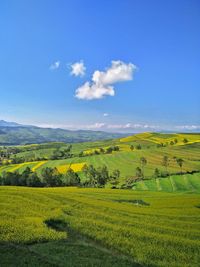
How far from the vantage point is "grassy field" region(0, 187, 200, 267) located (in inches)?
1148

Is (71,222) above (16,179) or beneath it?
above

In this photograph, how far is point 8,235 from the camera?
109 feet

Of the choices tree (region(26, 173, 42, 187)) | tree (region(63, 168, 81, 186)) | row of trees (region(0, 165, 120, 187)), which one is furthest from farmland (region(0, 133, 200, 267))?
tree (region(63, 168, 81, 186))

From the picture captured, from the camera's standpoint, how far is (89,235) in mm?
37000

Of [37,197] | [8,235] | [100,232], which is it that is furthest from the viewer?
[37,197]

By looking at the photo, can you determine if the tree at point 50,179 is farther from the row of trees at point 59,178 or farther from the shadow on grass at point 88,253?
the shadow on grass at point 88,253

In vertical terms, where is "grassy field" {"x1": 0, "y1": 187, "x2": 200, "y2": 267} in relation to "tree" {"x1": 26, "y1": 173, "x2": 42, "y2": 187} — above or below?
above

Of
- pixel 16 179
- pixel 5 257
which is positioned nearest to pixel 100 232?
pixel 5 257

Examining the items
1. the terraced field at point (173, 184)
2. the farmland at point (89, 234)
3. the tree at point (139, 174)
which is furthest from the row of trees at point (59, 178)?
the farmland at point (89, 234)

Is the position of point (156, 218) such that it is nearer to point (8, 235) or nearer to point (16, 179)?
point (8, 235)

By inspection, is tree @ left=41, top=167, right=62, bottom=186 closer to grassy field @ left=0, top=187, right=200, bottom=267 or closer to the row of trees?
the row of trees

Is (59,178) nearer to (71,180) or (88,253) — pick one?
(71,180)

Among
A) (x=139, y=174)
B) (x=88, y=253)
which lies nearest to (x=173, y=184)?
(x=139, y=174)

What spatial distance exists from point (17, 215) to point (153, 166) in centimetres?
14802
